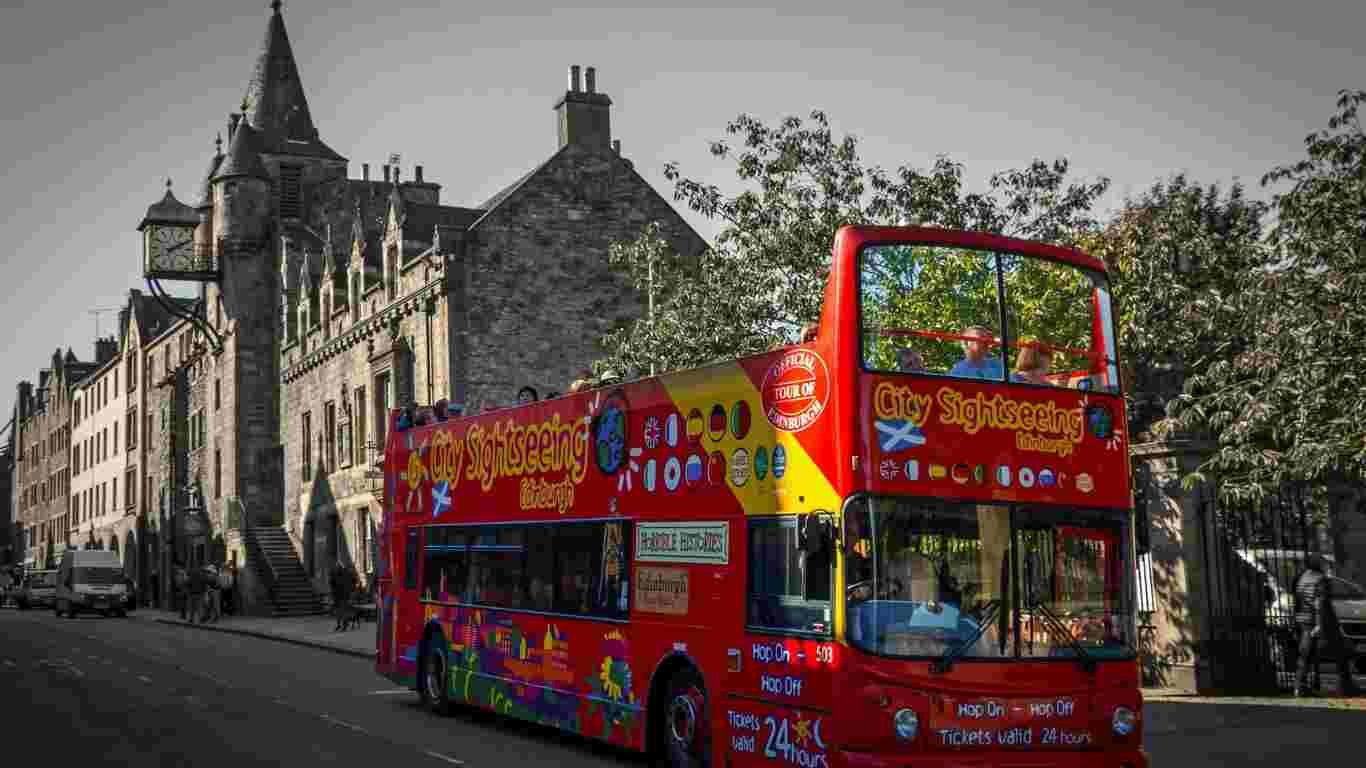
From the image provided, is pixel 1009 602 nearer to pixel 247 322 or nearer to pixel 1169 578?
→ pixel 1169 578

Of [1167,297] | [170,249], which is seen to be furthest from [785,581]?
[170,249]

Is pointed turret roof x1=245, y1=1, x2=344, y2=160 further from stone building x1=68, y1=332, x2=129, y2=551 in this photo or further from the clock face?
stone building x1=68, y1=332, x2=129, y2=551

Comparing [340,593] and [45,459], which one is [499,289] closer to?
[340,593]

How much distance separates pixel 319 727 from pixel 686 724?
5101 millimetres

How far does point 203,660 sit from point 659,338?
33.9 feet

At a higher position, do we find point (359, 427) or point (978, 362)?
point (359, 427)

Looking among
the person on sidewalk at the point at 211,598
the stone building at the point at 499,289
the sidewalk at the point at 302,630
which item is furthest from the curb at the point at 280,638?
the stone building at the point at 499,289

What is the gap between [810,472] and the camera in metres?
9.77

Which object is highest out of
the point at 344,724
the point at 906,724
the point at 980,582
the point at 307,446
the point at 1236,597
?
the point at 307,446

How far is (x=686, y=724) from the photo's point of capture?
37.2ft

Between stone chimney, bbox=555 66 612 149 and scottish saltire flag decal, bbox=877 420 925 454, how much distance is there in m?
25.2

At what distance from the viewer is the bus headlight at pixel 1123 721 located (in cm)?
970

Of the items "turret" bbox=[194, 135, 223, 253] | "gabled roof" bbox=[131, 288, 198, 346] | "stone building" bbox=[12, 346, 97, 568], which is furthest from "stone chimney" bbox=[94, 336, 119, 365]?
"turret" bbox=[194, 135, 223, 253]

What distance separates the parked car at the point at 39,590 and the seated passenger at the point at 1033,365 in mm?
59456
